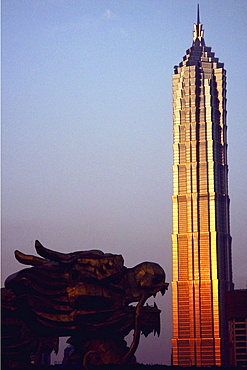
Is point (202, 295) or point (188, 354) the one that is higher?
point (202, 295)

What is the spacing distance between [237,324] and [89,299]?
4337 inches

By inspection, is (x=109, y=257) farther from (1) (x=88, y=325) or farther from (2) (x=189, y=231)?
(2) (x=189, y=231)

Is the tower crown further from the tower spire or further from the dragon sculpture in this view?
the dragon sculpture

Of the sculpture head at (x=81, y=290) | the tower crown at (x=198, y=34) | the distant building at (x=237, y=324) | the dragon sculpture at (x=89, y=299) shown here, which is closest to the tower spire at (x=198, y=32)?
the tower crown at (x=198, y=34)

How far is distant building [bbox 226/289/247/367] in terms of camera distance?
143m

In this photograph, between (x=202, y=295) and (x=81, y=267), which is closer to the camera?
(x=81, y=267)

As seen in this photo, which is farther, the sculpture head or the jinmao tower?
the jinmao tower

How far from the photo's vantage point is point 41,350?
4694 centimetres

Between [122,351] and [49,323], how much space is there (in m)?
4.51

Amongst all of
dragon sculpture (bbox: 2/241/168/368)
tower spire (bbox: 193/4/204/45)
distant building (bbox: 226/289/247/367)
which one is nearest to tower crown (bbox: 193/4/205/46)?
tower spire (bbox: 193/4/204/45)

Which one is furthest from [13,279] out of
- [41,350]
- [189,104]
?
[189,104]

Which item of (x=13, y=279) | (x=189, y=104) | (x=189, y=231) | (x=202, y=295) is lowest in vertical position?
(x=13, y=279)

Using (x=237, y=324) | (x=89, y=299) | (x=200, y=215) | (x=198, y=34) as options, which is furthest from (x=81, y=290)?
(x=198, y=34)

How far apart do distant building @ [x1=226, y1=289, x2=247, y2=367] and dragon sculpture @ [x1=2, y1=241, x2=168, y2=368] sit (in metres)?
103
